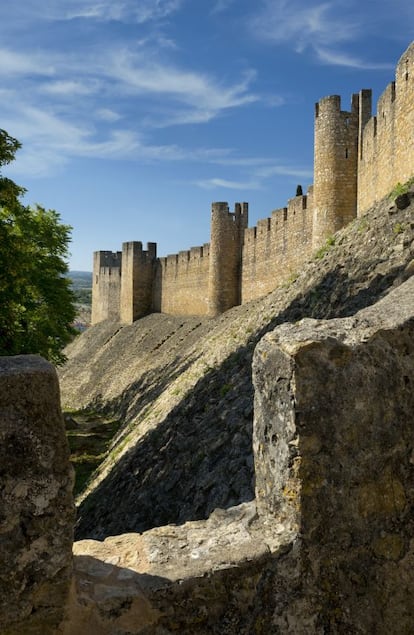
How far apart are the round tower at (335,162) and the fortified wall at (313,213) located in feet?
0.10

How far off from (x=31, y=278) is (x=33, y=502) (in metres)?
17.2

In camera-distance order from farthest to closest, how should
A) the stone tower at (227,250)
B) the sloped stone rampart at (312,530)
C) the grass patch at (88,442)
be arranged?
the stone tower at (227,250) < the grass patch at (88,442) < the sloped stone rampart at (312,530)

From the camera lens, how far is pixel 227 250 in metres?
27.0

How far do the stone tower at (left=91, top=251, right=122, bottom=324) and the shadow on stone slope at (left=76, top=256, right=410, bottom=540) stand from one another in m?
34.3

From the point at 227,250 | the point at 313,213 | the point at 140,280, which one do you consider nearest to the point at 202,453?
the point at 313,213

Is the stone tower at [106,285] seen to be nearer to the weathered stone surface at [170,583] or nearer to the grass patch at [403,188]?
the grass patch at [403,188]

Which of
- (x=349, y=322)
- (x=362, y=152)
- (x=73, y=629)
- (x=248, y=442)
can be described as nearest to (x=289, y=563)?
(x=73, y=629)

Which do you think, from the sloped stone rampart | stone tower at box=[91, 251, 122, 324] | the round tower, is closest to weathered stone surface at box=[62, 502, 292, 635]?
the sloped stone rampart

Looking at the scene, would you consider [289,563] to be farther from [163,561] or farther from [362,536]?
[163,561]

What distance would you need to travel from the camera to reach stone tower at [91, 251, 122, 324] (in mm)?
45562

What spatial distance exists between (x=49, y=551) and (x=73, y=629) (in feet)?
1.39

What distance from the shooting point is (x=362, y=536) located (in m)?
2.97

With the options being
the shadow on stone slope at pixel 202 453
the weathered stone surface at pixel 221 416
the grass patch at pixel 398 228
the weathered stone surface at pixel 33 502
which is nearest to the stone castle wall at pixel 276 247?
the weathered stone surface at pixel 221 416

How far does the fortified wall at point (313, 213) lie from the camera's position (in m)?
13.5
